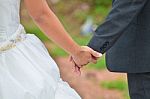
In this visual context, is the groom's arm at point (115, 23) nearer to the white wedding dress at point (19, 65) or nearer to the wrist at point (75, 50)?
the wrist at point (75, 50)

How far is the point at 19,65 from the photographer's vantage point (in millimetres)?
2102

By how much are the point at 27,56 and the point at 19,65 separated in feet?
0.20

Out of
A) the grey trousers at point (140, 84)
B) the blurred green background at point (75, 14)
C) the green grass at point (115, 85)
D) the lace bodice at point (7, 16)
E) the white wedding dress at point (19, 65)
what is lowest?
the blurred green background at point (75, 14)

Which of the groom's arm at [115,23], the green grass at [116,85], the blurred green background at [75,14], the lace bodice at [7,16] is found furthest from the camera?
the blurred green background at [75,14]

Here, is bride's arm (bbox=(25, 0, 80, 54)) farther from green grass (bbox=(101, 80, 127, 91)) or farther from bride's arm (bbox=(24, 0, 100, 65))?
green grass (bbox=(101, 80, 127, 91))

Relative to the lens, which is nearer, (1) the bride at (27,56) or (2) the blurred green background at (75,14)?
(1) the bride at (27,56)

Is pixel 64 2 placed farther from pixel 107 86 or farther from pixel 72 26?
pixel 107 86

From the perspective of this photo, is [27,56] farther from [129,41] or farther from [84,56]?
[129,41]

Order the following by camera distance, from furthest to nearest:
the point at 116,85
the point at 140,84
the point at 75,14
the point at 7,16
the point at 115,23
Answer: the point at 75,14 < the point at 116,85 < the point at 140,84 < the point at 115,23 < the point at 7,16

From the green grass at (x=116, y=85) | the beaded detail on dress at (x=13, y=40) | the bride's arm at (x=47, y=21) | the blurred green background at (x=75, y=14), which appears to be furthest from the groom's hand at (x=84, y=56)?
the blurred green background at (x=75, y=14)

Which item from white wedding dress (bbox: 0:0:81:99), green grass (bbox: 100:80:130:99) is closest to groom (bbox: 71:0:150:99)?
white wedding dress (bbox: 0:0:81:99)

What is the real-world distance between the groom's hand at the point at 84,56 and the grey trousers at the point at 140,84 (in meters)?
0.18

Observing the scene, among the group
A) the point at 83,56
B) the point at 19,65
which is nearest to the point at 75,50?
the point at 83,56

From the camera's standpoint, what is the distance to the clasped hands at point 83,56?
2.38m
